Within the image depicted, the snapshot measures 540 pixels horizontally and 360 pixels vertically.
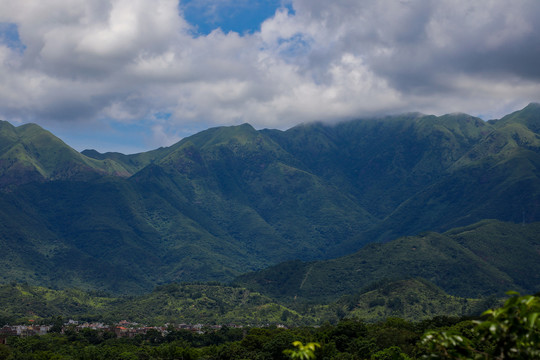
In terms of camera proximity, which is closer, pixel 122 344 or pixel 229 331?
pixel 122 344

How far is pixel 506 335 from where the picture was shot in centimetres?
1586

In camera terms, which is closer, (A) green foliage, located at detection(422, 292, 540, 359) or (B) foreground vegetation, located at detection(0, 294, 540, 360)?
(A) green foliage, located at detection(422, 292, 540, 359)

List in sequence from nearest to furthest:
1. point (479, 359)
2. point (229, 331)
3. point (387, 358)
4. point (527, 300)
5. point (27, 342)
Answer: point (527, 300) < point (479, 359) < point (387, 358) < point (27, 342) < point (229, 331)

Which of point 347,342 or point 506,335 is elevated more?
point 506,335

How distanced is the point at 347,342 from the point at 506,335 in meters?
106

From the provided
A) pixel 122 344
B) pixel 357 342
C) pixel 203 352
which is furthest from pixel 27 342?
pixel 357 342

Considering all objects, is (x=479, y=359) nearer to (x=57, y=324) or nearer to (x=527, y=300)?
(x=527, y=300)

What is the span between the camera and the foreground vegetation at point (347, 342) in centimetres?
1576

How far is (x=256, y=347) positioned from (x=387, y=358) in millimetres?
39764

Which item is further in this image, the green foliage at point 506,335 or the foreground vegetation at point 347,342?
the foreground vegetation at point 347,342

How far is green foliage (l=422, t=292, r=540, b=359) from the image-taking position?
→ 1516cm

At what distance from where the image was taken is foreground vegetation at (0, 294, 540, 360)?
15758 millimetres

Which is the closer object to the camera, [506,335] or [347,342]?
[506,335]

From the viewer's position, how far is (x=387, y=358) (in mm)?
82938
